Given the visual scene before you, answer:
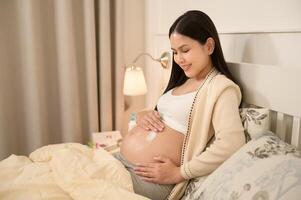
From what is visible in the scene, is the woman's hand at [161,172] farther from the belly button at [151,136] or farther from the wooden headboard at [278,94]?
the wooden headboard at [278,94]

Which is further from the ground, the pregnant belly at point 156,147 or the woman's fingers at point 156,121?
the woman's fingers at point 156,121

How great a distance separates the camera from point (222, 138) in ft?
3.25

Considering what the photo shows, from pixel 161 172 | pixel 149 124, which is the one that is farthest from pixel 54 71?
pixel 161 172

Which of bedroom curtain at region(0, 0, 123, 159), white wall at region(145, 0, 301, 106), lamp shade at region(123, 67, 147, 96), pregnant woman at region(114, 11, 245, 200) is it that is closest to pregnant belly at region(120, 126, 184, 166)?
pregnant woman at region(114, 11, 245, 200)

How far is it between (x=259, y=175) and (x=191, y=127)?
0.40m

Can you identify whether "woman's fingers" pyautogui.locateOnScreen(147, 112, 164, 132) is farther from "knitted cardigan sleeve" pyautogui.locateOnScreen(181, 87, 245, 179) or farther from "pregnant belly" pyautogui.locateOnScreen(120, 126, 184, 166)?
"knitted cardigan sleeve" pyautogui.locateOnScreen(181, 87, 245, 179)

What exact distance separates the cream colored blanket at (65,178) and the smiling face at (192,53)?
0.51 metres

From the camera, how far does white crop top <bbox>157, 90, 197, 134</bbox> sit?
1.18m

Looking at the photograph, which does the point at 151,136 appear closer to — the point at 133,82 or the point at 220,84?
the point at 220,84

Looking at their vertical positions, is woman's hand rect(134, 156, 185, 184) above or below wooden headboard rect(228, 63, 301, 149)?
below

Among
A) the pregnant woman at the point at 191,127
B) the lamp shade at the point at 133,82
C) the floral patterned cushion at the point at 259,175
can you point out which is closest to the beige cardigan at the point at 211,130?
the pregnant woman at the point at 191,127

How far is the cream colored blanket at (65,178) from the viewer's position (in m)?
0.98

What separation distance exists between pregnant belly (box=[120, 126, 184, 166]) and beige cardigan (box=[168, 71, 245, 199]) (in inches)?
2.2

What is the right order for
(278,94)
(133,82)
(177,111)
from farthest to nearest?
(133,82) → (177,111) → (278,94)
